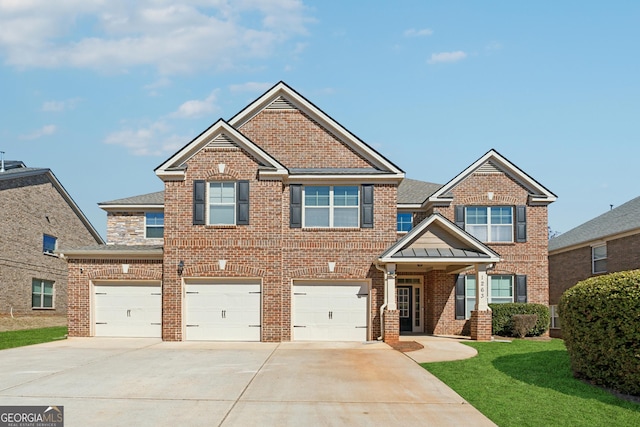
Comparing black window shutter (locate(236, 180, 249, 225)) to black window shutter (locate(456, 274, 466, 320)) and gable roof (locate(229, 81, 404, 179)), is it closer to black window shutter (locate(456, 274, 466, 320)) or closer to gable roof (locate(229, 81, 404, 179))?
gable roof (locate(229, 81, 404, 179))

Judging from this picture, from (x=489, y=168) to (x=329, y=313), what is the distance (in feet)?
31.4

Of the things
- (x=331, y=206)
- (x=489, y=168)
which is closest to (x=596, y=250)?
(x=489, y=168)

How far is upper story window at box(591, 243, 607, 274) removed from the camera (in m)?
26.1

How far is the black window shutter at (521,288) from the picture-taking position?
969 inches

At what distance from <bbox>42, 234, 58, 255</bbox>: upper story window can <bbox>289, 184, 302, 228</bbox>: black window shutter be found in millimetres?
18464

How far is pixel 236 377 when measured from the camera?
13.0 metres

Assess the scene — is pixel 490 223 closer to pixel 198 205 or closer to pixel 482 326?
pixel 482 326

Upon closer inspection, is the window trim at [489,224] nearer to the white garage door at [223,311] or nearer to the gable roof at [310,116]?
the gable roof at [310,116]

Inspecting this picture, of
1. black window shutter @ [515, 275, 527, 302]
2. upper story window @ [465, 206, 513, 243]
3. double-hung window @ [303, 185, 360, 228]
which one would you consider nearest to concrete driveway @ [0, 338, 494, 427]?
double-hung window @ [303, 185, 360, 228]

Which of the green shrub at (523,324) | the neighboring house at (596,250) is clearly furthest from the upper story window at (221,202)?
the neighboring house at (596,250)

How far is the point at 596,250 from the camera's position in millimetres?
26891

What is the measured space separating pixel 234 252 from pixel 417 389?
10.4m

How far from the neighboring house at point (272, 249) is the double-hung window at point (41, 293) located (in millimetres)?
11899

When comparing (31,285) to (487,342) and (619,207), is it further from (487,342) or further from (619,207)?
(619,207)
